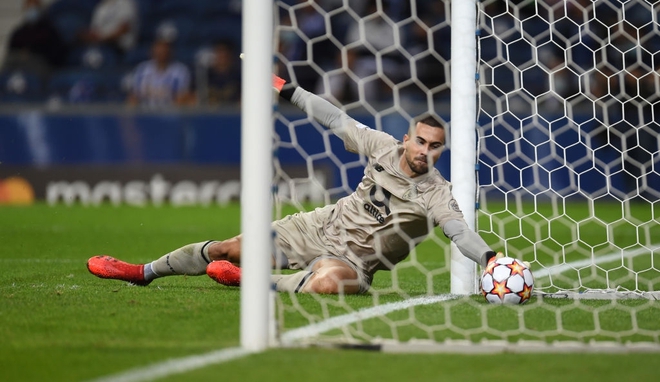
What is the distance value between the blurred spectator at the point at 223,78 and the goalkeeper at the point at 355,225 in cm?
832

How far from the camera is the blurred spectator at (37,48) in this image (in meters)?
15.2

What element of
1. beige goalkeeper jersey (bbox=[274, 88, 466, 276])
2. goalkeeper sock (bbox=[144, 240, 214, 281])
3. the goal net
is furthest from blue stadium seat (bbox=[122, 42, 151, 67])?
beige goalkeeper jersey (bbox=[274, 88, 466, 276])

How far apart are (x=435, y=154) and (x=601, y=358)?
1.72m

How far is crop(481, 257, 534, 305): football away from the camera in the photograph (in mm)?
4617

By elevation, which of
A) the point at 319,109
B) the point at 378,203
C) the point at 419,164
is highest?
the point at 319,109

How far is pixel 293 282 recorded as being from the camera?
16.5ft

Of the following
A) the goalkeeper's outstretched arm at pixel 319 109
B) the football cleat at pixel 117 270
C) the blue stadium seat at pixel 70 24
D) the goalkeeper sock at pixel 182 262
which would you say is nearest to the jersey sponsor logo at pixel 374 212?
the goalkeeper's outstretched arm at pixel 319 109

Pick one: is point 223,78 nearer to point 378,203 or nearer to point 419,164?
point 378,203

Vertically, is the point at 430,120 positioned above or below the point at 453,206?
above

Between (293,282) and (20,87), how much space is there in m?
10.7

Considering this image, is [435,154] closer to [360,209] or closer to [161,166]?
[360,209]

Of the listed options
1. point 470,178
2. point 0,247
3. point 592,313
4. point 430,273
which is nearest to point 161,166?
point 0,247

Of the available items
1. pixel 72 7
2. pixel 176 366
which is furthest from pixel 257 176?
pixel 72 7

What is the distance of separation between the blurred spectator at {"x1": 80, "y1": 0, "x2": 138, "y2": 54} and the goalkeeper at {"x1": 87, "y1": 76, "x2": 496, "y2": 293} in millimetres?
11180
